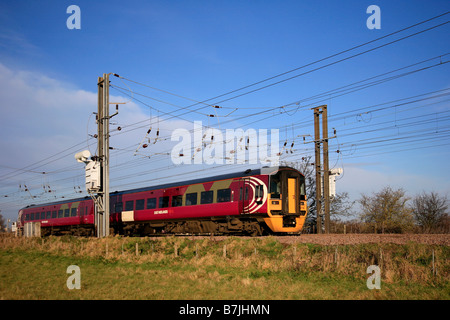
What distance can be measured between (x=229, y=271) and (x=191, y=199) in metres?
12.3

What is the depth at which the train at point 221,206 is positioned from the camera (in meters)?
21.8

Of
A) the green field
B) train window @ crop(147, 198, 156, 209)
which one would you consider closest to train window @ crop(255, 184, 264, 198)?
the green field

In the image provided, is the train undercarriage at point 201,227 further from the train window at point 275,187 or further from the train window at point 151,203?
the train window at point 275,187

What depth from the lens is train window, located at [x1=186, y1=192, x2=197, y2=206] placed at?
83.4 ft

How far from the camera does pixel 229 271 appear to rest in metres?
13.7

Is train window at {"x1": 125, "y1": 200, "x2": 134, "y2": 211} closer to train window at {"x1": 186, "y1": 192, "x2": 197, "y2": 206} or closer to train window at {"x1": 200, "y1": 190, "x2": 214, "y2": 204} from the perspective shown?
train window at {"x1": 186, "y1": 192, "x2": 197, "y2": 206}

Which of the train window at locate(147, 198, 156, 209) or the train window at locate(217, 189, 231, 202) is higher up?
Answer: the train window at locate(217, 189, 231, 202)

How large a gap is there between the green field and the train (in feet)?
12.6

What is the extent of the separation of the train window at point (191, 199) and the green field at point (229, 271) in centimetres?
569

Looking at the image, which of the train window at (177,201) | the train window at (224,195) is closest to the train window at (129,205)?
the train window at (177,201)

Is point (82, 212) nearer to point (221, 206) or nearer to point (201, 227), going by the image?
point (201, 227)
